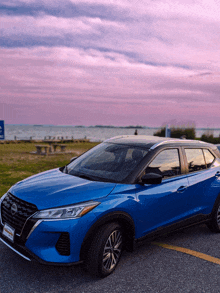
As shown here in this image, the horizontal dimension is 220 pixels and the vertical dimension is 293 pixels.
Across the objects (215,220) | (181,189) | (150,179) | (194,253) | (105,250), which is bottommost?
(194,253)

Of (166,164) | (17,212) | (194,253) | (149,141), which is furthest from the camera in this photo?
(149,141)

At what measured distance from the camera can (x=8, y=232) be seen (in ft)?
11.3

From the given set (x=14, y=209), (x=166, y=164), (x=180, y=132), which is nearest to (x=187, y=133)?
(x=180, y=132)

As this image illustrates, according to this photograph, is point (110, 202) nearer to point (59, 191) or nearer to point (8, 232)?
point (59, 191)

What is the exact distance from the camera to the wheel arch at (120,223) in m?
A: 3.24

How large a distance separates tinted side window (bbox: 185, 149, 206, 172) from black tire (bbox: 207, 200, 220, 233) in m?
0.76

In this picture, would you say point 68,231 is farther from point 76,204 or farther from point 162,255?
point 162,255

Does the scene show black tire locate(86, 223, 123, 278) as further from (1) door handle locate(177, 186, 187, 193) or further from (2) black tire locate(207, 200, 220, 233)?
(2) black tire locate(207, 200, 220, 233)

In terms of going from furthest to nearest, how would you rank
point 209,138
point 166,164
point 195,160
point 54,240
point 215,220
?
point 209,138
point 215,220
point 195,160
point 166,164
point 54,240

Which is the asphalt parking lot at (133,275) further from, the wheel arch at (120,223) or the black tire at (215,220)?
the black tire at (215,220)

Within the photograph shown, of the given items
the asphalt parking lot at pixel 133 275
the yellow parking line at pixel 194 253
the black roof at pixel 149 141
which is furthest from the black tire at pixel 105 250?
the black roof at pixel 149 141

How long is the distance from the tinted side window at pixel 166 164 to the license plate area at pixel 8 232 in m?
1.89

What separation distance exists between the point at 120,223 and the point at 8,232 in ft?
4.39

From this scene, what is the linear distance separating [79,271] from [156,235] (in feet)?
3.76
